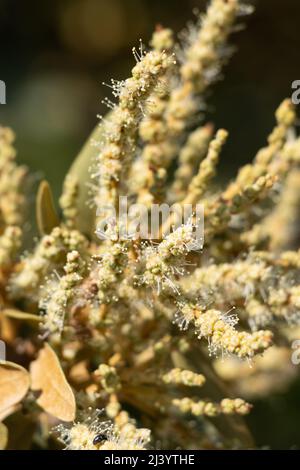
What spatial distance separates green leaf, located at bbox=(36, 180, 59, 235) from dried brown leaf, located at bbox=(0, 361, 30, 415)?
343 millimetres

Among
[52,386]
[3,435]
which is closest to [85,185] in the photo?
[52,386]

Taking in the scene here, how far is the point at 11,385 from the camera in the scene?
158cm

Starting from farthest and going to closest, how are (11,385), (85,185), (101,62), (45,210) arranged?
(101,62) < (85,185) < (45,210) < (11,385)

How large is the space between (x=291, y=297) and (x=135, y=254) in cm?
38

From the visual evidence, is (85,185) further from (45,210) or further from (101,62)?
(101,62)

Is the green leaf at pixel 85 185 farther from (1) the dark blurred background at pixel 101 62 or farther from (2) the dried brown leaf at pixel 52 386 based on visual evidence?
(1) the dark blurred background at pixel 101 62

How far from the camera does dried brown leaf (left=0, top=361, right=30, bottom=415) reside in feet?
5.14

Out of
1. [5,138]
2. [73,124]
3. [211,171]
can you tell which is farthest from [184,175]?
[73,124]

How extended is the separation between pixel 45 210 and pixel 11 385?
0.40 m

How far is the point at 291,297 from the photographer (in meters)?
1.63

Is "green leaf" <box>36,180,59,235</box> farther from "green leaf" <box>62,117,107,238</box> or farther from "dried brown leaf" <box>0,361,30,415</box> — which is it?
"dried brown leaf" <box>0,361,30,415</box>

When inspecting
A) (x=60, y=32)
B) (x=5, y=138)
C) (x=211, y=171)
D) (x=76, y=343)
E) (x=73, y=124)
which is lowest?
(x=76, y=343)

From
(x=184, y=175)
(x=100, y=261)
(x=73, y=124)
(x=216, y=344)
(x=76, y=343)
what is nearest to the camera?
(x=216, y=344)
